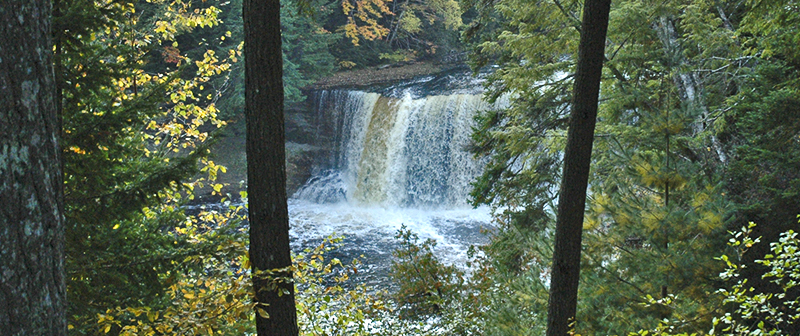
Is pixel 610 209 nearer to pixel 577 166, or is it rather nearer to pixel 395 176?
pixel 577 166

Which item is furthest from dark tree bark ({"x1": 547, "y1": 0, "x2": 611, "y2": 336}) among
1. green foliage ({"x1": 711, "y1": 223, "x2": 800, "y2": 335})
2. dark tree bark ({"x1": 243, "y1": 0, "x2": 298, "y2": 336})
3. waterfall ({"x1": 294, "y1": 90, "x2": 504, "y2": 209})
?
waterfall ({"x1": 294, "y1": 90, "x2": 504, "y2": 209})

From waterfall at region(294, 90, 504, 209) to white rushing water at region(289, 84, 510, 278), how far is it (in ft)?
A: 0.10

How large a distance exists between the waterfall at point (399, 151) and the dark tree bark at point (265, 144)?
1316cm

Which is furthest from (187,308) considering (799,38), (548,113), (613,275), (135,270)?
(548,113)

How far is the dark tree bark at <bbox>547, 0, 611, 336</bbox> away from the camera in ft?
12.2

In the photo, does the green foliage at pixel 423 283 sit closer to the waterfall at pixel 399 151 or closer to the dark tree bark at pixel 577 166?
the dark tree bark at pixel 577 166

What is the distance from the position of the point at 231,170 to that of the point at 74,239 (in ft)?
51.4

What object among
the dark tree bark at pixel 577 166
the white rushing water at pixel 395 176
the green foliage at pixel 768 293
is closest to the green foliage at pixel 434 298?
the dark tree bark at pixel 577 166

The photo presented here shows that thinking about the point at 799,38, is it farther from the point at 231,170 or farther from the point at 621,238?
the point at 231,170

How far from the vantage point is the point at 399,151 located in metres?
18.4

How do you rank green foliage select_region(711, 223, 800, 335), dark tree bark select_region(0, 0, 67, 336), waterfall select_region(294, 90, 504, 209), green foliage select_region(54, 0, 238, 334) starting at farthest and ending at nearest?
waterfall select_region(294, 90, 504, 209) < green foliage select_region(54, 0, 238, 334) < green foliage select_region(711, 223, 800, 335) < dark tree bark select_region(0, 0, 67, 336)

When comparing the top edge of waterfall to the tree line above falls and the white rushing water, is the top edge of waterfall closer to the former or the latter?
the white rushing water

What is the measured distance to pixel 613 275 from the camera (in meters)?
4.41

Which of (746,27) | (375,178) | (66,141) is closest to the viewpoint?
(66,141)
